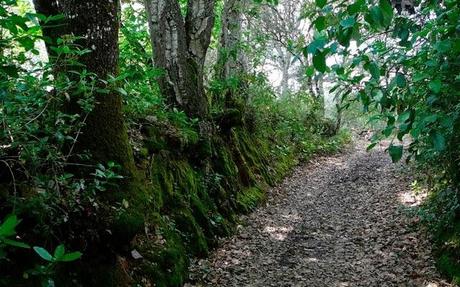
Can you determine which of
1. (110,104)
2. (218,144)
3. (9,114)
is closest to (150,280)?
(110,104)

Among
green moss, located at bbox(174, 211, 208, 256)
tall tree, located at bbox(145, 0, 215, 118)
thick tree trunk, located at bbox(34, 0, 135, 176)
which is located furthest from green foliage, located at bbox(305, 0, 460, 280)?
tall tree, located at bbox(145, 0, 215, 118)

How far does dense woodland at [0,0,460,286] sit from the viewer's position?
9.76 ft

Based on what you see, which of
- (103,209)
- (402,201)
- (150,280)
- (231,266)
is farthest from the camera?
(402,201)

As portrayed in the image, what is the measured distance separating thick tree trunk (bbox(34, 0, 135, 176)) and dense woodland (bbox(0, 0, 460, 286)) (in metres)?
0.02

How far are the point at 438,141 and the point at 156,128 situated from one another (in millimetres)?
4558

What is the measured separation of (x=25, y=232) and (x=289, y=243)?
479 cm

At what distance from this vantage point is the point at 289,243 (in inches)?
281

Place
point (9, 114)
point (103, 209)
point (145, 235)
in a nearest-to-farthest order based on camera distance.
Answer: point (9, 114) < point (103, 209) < point (145, 235)

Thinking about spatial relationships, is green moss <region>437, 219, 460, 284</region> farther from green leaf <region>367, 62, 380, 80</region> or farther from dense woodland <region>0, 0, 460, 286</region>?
green leaf <region>367, 62, 380, 80</region>

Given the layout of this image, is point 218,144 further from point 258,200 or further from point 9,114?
point 9,114

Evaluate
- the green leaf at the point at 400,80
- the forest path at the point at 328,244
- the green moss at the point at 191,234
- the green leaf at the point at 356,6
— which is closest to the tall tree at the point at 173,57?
the green moss at the point at 191,234

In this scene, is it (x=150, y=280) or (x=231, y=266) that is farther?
(x=231, y=266)

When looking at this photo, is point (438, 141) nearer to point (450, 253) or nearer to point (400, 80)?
point (400, 80)

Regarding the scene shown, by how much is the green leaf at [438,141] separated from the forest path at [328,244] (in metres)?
3.13
